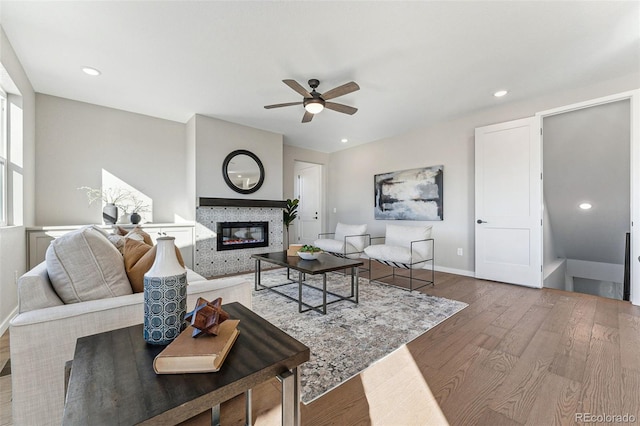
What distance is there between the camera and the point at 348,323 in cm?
243

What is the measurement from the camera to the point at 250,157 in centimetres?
482

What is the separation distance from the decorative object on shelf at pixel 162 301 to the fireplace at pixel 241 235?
375 cm

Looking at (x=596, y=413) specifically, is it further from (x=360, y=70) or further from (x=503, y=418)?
(x=360, y=70)

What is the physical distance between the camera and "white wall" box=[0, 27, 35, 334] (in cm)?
236

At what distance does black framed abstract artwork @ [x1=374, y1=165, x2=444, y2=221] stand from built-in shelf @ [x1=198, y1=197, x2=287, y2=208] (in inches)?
78.9

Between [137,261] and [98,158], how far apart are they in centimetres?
343

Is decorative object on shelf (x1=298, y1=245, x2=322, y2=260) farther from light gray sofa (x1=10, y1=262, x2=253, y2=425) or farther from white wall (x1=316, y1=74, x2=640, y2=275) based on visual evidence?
white wall (x1=316, y1=74, x2=640, y2=275)

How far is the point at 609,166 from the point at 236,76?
16.5 ft

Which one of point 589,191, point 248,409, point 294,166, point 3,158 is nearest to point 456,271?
point 589,191

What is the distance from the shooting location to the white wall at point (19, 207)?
7.75 feet

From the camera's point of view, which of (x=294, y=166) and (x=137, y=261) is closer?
(x=137, y=261)

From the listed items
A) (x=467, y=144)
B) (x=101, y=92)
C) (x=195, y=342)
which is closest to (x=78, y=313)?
(x=195, y=342)

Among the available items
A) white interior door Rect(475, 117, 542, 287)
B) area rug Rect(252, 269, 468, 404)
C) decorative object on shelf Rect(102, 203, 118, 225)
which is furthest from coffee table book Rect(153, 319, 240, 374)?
white interior door Rect(475, 117, 542, 287)

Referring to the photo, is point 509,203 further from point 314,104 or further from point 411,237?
point 314,104
